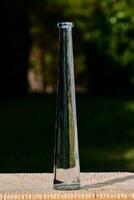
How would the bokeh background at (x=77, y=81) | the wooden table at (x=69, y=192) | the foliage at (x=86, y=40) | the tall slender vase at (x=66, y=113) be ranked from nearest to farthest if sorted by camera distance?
1. the wooden table at (x=69, y=192)
2. the tall slender vase at (x=66, y=113)
3. the bokeh background at (x=77, y=81)
4. the foliage at (x=86, y=40)

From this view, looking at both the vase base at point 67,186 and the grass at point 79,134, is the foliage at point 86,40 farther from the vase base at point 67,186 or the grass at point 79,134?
the vase base at point 67,186

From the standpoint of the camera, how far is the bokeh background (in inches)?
317

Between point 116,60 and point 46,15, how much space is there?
4438mm

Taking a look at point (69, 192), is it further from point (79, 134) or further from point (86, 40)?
point (86, 40)

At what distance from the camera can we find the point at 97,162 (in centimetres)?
777

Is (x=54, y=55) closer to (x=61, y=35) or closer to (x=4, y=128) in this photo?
(x=4, y=128)

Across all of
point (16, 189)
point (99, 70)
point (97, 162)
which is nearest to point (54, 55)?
point (99, 70)

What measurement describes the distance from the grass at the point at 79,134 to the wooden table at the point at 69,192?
13.9 ft

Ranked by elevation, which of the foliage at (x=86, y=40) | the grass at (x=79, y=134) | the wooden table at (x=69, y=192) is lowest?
the wooden table at (x=69, y=192)

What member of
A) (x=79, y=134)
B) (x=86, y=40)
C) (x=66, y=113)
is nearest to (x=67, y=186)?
(x=66, y=113)

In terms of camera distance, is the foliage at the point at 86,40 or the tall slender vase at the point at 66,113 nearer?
the tall slender vase at the point at 66,113

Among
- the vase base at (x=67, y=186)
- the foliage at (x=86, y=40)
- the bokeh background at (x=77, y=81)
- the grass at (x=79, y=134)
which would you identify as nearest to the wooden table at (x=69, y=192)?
the vase base at (x=67, y=186)

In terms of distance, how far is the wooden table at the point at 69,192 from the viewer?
8.63 ft

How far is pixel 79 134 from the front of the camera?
9.63 metres
